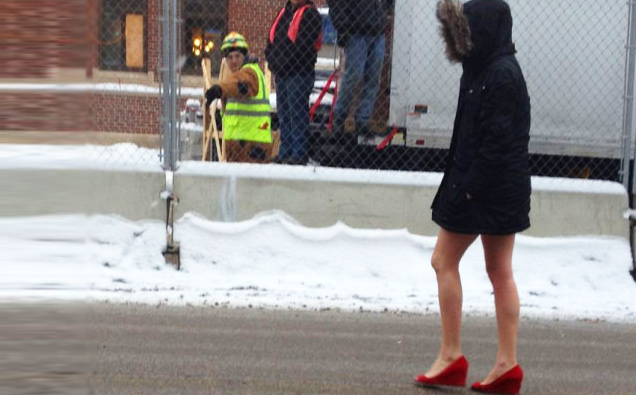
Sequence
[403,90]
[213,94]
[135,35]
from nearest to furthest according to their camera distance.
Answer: [213,94] < [135,35] < [403,90]

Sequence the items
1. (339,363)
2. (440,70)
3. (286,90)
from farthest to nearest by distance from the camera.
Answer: (440,70) → (286,90) → (339,363)

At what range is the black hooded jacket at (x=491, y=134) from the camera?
196 inches

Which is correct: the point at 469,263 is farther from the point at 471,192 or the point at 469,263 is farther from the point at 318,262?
the point at 471,192

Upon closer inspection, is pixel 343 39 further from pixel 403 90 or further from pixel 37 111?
pixel 37 111

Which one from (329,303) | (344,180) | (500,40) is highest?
(500,40)

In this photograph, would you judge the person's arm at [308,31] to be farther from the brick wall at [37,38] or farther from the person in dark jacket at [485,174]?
the brick wall at [37,38]

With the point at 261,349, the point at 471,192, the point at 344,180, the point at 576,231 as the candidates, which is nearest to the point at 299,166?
the point at 344,180

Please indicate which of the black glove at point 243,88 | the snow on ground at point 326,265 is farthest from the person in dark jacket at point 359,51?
the snow on ground at point 326,265

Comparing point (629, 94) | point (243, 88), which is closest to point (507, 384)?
point (629, 94)

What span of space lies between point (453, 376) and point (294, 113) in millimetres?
4596

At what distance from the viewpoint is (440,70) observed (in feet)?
35.5

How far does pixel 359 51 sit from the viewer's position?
31.8 ft

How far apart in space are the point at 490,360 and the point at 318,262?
2.40 metres

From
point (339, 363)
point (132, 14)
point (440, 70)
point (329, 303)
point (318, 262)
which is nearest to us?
point (339, 363)
